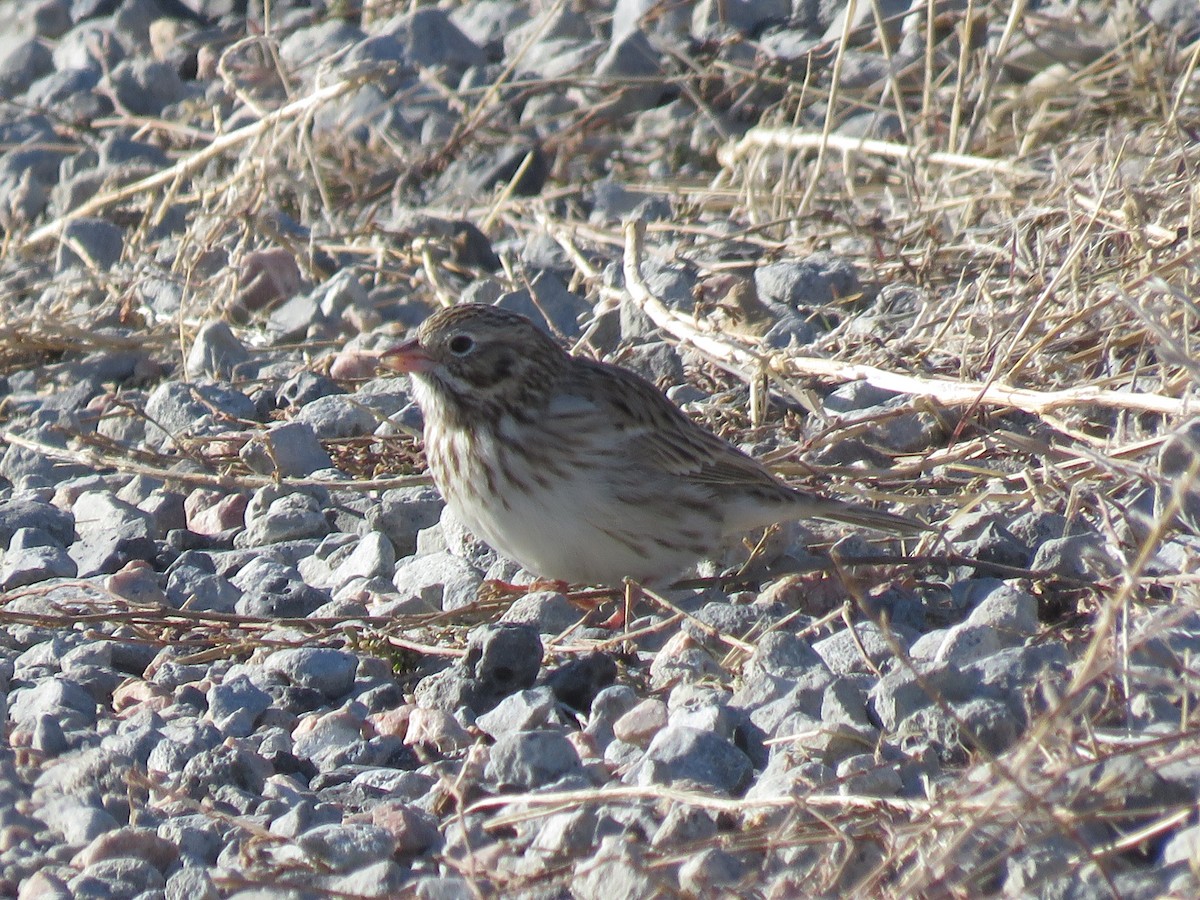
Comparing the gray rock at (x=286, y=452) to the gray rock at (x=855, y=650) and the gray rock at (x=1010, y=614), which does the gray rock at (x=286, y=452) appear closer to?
the gray rock at (x=855, y=650)

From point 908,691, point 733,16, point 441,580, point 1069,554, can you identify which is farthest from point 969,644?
point 733,16

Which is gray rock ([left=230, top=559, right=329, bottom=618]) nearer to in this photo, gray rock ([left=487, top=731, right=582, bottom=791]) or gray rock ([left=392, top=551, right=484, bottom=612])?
gray rock ([left=392, top=551, right=484, bottom=612])

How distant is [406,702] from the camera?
4.91 metres

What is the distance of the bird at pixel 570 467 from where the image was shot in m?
5.41

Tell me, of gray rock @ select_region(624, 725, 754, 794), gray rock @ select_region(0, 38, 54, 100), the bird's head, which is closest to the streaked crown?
the bird's head

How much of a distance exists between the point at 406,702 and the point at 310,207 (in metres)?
5.27

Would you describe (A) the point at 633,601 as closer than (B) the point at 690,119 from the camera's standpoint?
Yes

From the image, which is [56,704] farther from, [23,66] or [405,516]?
[23,66]

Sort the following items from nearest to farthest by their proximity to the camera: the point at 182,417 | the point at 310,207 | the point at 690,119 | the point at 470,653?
the point at 470,653, the point at 182,417, the point at 310,207, the point at 690,119

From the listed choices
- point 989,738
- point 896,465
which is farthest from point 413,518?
point 989,738

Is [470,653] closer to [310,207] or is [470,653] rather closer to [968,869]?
[968,869]

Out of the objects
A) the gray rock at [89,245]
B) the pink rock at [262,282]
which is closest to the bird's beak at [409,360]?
the pink rock at [262,282]

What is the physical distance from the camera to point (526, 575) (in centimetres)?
588

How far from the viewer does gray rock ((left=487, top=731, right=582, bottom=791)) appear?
418 cm
